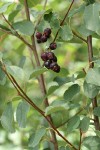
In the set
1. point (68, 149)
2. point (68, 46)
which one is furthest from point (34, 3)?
point (68, 46)

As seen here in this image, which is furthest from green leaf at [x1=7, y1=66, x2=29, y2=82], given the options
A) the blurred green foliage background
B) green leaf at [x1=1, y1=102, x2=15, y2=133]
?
green leaf at [x1=1, y1=102, x2=15, y2=133]

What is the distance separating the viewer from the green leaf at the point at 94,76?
1096mm

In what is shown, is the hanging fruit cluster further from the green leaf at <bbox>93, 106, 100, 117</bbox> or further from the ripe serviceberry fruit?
the green leaf at <bbox>93, 106, 100, 117</bbox>

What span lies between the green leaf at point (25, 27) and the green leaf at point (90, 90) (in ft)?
0.71

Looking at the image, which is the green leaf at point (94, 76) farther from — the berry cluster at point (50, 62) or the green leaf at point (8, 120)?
the green leaf at point (8, 120)

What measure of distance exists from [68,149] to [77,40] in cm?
32

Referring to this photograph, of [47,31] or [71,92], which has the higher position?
[47,31]

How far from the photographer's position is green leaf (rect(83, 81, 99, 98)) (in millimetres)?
1171

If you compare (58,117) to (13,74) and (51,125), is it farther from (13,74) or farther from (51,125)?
(13,74)

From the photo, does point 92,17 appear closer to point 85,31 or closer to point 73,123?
point 85,31

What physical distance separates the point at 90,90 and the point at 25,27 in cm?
26

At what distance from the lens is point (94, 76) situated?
1103 mm

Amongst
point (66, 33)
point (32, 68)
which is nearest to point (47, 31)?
point (66, 33)

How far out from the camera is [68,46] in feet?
9.04
